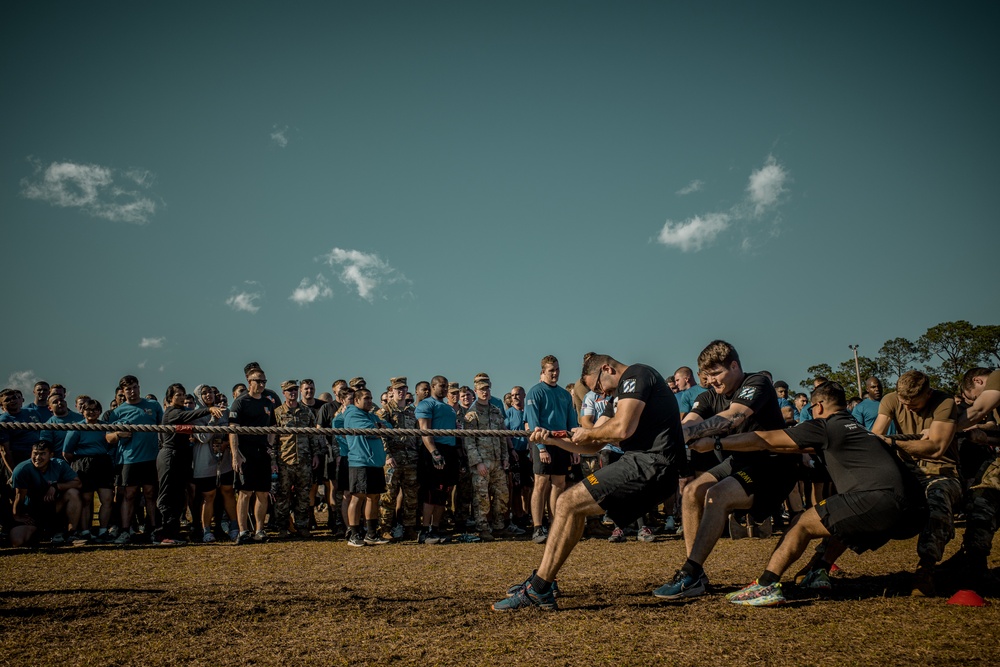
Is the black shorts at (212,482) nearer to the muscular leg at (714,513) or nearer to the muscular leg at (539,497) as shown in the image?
the muscular leg at (539,497)

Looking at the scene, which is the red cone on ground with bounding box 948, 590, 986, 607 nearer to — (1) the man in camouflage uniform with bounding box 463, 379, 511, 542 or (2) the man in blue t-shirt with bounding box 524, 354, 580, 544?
(2) the man in blue t-shirt with bounding box 524, 354, 580, 544

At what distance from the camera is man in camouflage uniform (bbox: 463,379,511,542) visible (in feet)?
30.5

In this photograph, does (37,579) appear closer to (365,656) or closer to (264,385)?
(264,385)

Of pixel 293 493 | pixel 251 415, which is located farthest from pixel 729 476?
pixel 293 493

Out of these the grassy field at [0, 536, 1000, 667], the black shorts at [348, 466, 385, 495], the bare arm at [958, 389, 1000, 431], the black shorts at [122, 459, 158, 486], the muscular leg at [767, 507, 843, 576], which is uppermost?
the bare arm at [958, 389, 1000, 431]

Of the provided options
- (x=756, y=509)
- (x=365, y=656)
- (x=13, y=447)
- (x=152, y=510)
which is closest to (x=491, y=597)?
(x=365, y=656)

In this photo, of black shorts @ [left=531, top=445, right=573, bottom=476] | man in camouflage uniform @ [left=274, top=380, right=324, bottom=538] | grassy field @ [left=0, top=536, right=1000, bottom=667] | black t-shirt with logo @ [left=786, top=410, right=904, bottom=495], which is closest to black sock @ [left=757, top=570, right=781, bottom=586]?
grassy field @ [left=0, top=536, right=1000, bottom=667]

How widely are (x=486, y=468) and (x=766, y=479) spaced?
469 centimetres

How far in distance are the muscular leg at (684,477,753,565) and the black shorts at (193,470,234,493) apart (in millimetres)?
6740

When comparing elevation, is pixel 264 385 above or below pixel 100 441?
above

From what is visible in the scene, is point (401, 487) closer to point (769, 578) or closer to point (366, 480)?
point (366, 480)

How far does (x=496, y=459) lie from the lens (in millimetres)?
9516

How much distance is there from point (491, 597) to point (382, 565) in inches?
80.9

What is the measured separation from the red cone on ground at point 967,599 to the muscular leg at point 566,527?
8.99 ft
